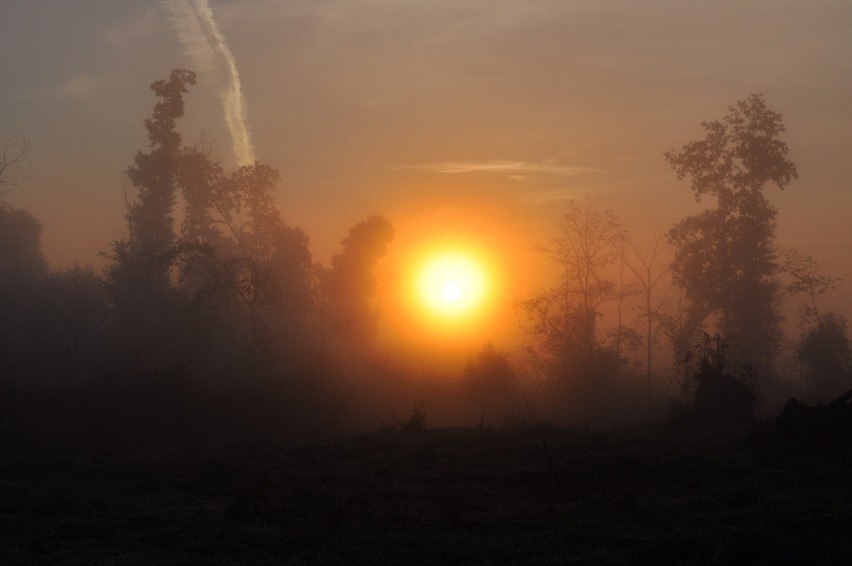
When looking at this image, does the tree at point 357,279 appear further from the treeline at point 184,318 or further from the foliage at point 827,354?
the foliage at point 827,354

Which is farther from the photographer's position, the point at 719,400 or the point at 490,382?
the point at 490,382

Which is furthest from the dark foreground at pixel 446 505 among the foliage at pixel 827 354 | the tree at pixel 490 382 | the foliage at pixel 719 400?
the foliage at pixel 827 354

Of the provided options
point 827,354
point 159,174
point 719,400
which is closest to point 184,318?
point 159,174

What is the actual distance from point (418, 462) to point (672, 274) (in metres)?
33.9

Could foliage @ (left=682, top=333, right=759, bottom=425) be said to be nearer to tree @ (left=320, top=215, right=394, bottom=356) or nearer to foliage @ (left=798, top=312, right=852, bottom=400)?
foliage @ (left=798, top=312, right=852, bottom=400)

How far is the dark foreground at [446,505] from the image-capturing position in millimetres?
12328

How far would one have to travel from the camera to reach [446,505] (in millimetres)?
15547

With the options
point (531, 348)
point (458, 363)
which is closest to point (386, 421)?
point (458, 363)

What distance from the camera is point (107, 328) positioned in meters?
45.3

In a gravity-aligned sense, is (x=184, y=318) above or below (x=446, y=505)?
above

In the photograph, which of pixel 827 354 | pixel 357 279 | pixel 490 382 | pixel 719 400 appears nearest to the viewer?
pixel 719 400

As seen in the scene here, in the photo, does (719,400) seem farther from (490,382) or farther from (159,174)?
(159,174)

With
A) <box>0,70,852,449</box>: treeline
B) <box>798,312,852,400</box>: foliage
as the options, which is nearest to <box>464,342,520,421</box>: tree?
<box>0,70,852,449</box>: treeline

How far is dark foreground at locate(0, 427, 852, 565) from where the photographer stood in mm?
12328
